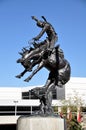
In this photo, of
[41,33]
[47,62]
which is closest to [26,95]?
[41,33]

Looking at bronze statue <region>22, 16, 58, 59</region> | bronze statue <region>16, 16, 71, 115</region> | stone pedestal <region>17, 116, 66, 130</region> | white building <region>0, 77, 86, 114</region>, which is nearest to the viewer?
stone pedestal <region>17, 116, 66, 130</region>

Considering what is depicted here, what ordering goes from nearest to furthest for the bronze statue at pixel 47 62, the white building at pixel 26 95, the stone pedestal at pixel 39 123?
the stone pedestal at pixel 39 123, the bronze statue at pixel 47 62, the white building at pixel 26 95

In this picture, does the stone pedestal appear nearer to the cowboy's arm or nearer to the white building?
the cowboy's arm

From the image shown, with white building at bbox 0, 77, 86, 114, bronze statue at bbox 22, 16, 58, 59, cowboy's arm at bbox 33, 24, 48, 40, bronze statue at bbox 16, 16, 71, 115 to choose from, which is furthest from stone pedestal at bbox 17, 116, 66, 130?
white building at bbox 0, 77, 86, 114

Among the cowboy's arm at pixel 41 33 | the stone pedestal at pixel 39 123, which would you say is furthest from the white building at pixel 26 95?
the stone pedestal at pixel 39 123

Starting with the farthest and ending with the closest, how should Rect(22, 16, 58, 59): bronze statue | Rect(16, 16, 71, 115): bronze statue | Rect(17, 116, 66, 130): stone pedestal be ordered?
Rect(22, 16, 58, 59): bronze statue < Rect(16, 16, 71, 115): bronze statue < Rect(17, 116, 66, 130): stone pedestal

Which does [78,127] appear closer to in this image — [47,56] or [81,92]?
[47,56]

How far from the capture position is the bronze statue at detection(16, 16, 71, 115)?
13547 mm

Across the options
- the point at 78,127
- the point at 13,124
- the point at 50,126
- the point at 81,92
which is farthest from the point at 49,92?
the point at 81,92

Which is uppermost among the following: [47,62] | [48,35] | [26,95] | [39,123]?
[26,95]

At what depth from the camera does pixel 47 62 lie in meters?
13.7

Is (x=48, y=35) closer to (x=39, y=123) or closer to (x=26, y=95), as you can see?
(x=39, y=123)

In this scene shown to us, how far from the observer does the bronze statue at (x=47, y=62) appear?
13547 mm

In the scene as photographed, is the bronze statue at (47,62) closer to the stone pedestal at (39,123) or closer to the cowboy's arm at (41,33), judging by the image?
the cowboy's arm at (41,33)
